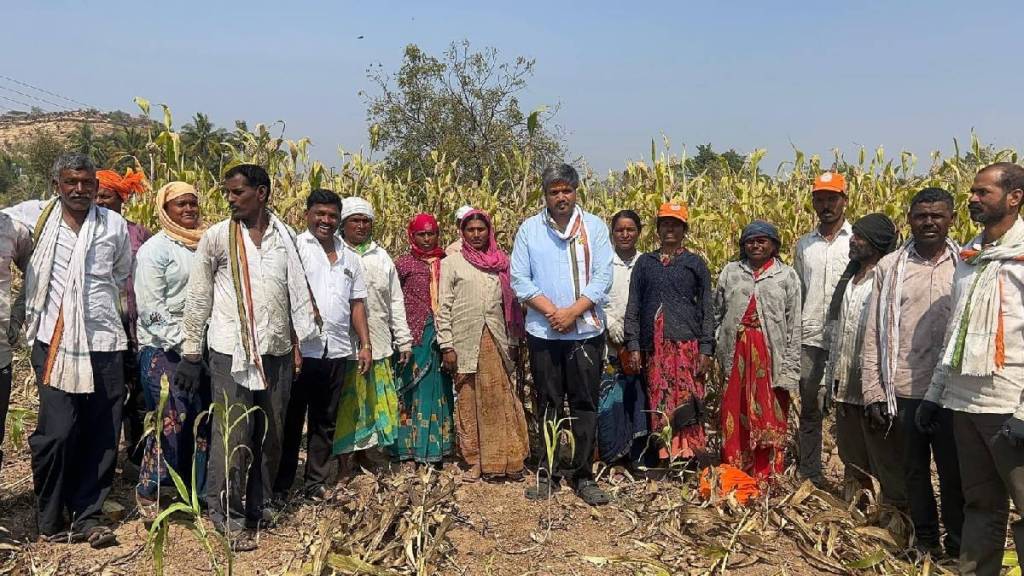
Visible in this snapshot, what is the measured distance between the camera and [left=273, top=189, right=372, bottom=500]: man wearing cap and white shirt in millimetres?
3820

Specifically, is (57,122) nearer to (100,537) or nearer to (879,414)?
(100,537)

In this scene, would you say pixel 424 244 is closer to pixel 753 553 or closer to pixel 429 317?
pixel 429 317

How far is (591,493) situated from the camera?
3.93m

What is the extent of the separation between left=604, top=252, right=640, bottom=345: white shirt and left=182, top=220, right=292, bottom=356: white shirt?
1.97 metres

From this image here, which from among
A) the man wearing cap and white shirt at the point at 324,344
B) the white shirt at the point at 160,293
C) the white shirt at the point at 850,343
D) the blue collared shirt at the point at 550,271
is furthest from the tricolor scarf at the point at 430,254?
the white shirt at the point at 850,343

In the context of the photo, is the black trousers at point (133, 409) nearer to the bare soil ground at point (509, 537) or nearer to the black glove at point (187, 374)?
the bare soil ground at point (509, 537)

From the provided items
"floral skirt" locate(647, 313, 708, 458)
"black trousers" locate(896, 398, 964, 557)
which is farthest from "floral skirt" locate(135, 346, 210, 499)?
"black trousers" locate(896, 398, 964, 557)

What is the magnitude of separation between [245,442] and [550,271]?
1791 mm

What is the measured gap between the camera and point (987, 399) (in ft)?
9.11

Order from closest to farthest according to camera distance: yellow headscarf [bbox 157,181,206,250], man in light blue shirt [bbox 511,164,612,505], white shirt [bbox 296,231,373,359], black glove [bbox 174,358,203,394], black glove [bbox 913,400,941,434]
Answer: black glove [bbox 913,400,941,434], black glove [bbox 174,358,203,394], yellow headscarf [bbox 157,181,206,250], white shirt [bbox 296,231,373,359], man in light blue shirt [bbox 511,164,612,505]

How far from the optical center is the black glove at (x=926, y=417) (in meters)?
3.05

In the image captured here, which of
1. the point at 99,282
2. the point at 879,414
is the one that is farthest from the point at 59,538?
the point at 879,414

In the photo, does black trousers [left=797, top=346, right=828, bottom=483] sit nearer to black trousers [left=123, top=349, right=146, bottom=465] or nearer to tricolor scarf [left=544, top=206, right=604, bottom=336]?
tricolor scarf [left=544, top=206, right=604, bottom=336]

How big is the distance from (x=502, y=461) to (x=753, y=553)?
1527 millimetres
